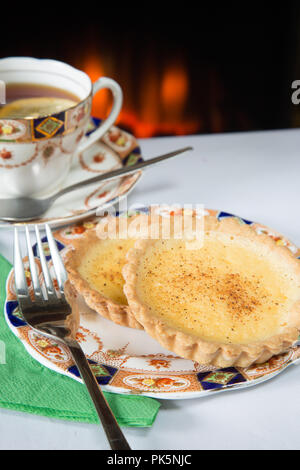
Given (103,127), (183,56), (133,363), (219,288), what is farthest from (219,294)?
(183,56)

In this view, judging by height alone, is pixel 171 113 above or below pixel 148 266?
above

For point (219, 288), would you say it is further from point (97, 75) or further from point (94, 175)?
point (97, 75)

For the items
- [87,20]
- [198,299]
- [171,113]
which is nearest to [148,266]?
[198,299]

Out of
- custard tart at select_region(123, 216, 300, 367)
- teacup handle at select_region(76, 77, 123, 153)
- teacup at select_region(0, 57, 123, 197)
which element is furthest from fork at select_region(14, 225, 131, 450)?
teacup handle at select_region(76, 77, 123, 153)

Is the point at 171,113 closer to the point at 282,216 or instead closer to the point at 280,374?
the point at 282,216

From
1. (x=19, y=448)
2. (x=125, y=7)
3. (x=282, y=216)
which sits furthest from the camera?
(x=125, y=7)

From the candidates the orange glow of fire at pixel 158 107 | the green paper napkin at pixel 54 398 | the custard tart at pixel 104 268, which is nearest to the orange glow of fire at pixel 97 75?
the orange glow of fire at pixel 158 107
